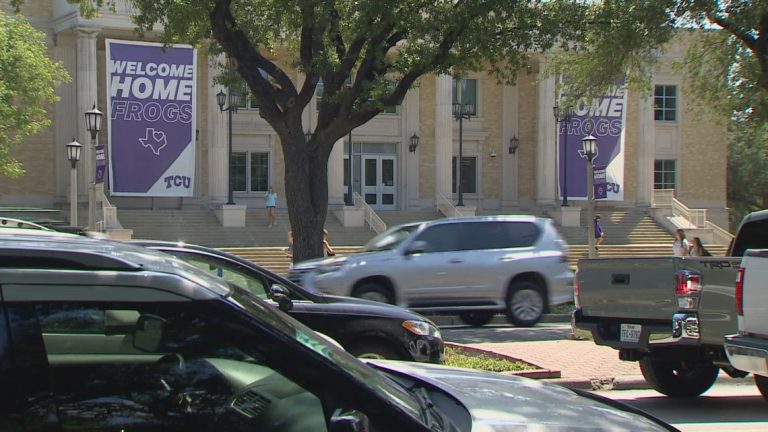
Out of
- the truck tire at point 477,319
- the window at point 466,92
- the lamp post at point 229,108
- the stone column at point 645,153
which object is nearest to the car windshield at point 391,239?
the truck tire at point 477,319

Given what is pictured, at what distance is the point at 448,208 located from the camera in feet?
121

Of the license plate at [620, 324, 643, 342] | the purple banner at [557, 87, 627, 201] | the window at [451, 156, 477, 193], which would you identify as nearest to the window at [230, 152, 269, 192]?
the window at [451, 156, 477, 193]

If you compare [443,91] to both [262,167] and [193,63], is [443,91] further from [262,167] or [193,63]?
[193,63]

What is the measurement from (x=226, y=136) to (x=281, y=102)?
61.8 feet

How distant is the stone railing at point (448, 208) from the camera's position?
36.0 metres

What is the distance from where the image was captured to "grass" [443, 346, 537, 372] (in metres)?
9.73

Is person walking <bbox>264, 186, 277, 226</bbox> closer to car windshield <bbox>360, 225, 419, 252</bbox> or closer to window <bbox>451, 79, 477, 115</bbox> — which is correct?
window <bbox>451, 79, 477, 115</bbox>

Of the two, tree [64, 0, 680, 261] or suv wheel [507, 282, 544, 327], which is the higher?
tree [64, 0, 680, 261]

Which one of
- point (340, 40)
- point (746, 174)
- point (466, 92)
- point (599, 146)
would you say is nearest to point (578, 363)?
point (340, 40)

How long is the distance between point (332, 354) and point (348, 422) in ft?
1.55

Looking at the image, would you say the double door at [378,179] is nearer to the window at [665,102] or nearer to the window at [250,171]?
the window at [250,171]

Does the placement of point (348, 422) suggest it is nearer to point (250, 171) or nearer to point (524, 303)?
point (524, 303)

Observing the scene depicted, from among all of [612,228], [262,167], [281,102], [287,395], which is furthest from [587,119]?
[287,395]

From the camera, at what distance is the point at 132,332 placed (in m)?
2.71
